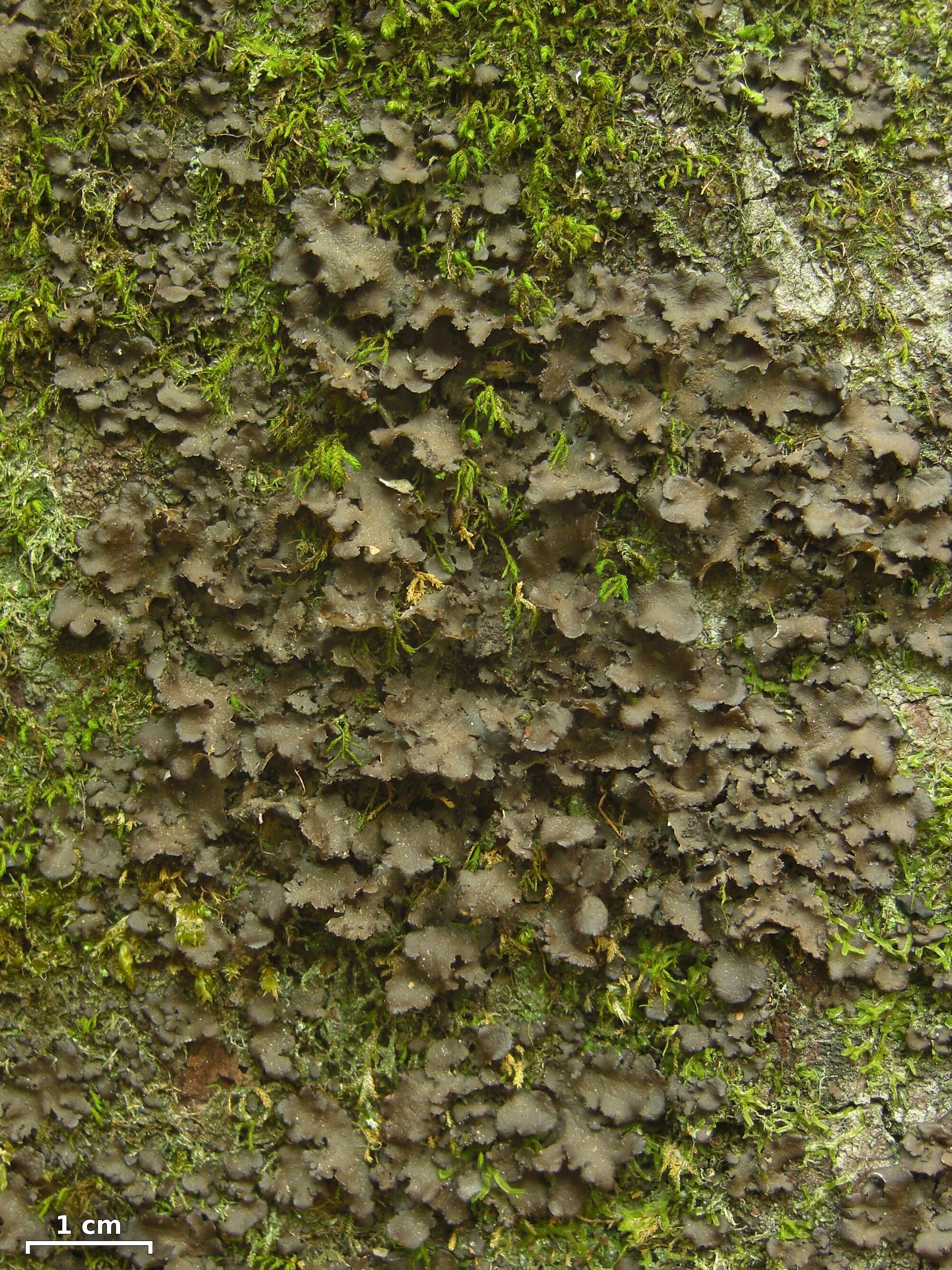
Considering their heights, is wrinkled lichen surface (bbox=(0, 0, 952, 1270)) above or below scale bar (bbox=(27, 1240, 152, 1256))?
above

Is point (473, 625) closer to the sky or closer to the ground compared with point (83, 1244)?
closer to the sky

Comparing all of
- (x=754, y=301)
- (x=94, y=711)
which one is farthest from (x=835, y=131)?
(x=94, y=711)

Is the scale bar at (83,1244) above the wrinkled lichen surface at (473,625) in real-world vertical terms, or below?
below

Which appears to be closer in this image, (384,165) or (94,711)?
(384,165)

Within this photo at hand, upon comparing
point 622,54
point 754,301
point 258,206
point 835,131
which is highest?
point 622,54

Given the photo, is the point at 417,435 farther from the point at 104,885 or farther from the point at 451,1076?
the point at 451,1076
